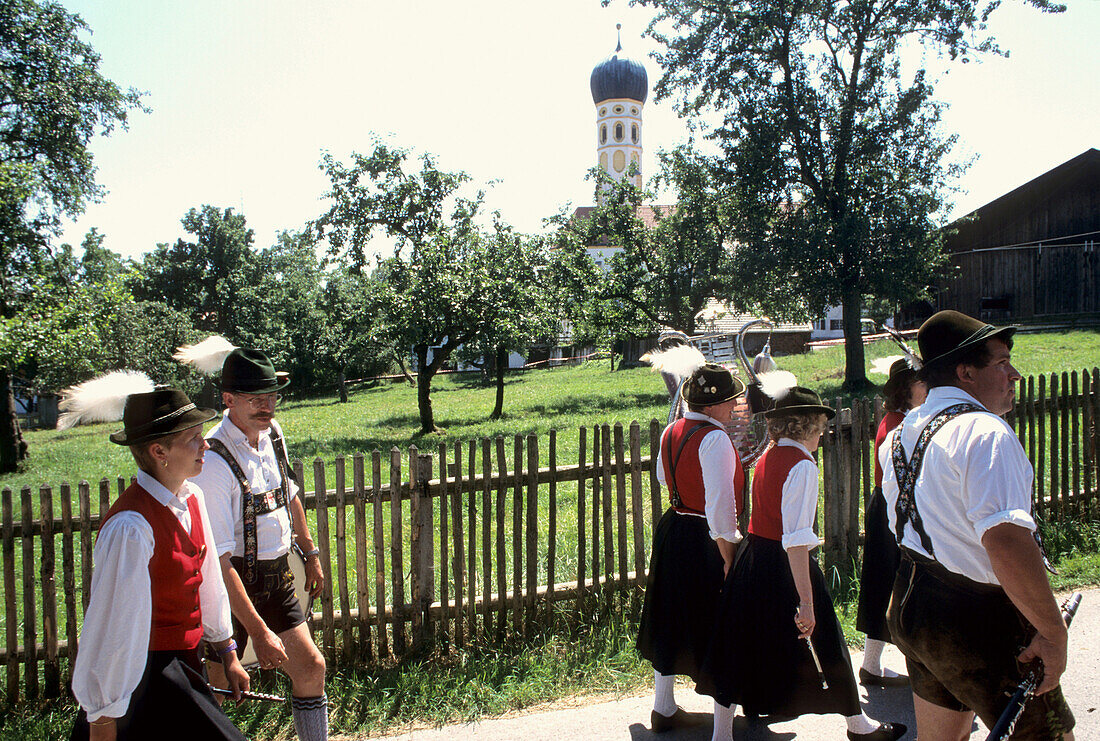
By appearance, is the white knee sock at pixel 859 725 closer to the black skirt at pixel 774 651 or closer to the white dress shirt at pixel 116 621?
the black skirt at pixel 774 651

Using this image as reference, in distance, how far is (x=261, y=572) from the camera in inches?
128

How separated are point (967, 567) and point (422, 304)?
14.6 m

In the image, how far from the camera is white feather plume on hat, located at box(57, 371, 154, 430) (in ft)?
9.12

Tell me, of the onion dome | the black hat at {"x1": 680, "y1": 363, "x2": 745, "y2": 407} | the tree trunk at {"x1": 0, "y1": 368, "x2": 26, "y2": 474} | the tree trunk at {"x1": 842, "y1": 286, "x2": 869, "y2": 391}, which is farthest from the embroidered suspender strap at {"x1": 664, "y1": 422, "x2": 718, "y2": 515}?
the onion dome

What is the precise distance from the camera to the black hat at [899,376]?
387 cm

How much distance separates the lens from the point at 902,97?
17844mm

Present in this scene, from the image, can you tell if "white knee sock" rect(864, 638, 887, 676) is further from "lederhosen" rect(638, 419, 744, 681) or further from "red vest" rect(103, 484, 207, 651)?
"red vest" rect(103, 484, 207, 651)

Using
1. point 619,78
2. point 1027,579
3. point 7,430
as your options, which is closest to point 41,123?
point 7,430

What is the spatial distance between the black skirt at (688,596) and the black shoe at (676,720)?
0.94ft

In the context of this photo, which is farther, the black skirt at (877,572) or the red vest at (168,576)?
the black skirt at (877,572)

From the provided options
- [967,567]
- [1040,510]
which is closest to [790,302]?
[1040,510]

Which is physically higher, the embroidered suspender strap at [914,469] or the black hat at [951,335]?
the black hat at [951,335]

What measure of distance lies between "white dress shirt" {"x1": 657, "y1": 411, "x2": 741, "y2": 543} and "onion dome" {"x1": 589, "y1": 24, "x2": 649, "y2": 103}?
76.0 meters

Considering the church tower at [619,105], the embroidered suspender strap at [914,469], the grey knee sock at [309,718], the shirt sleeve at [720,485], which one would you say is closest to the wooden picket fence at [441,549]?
the grey knee sock at [309,718]
